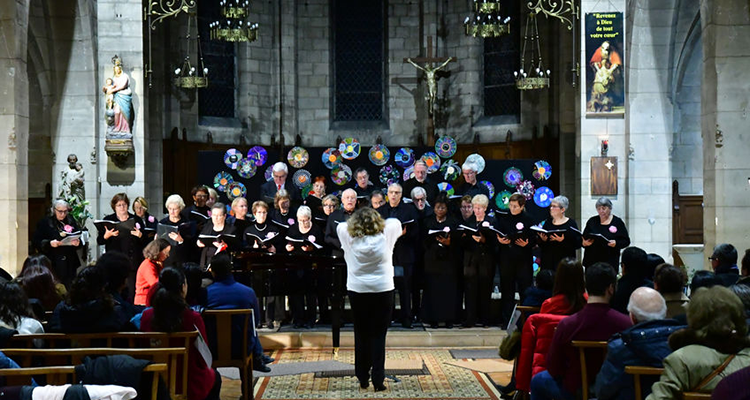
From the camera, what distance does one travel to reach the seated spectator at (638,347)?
4406mm

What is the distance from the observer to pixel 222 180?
13.8m

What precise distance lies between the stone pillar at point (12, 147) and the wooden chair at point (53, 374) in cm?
653

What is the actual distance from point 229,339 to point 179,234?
3.40 meters

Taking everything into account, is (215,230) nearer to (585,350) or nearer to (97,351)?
(97,351)

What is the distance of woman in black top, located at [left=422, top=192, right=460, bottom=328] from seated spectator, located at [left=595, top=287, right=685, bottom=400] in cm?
555

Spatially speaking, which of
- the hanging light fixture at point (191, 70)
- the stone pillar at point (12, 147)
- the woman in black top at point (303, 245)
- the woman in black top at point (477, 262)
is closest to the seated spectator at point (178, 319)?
the woman in black top at point (303, 245)

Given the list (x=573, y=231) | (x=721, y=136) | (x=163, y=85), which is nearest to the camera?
(x=573, y=231)

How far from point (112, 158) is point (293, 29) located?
21.6ft

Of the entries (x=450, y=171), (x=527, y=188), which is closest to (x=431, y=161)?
(x=450, y=171)

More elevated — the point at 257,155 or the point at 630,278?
the point at 257,155

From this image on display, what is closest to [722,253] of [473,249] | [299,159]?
[473,249]

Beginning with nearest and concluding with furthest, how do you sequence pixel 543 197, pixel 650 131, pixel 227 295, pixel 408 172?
pixel 227 295 → pixel 408 172 → pixel 650 131 → pixel 543 197

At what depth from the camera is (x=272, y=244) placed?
33.1 ft

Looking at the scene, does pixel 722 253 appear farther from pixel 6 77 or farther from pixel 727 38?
pixel 6 77
